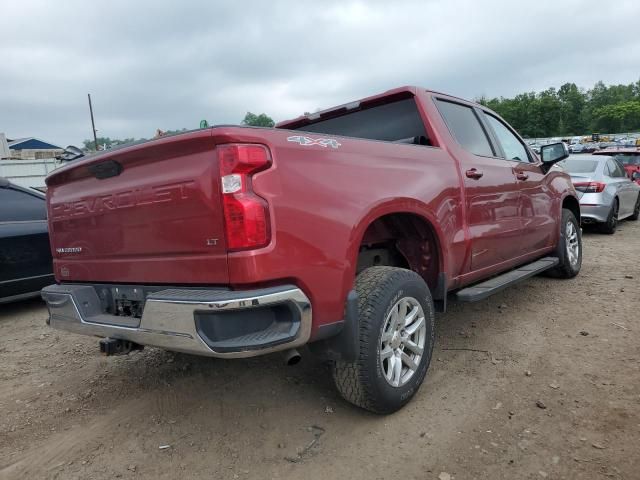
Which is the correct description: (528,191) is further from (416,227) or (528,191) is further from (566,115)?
(566,115)

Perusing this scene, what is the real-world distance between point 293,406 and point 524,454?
132 centimetres

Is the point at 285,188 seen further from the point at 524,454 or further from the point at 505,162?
the point at 505,162

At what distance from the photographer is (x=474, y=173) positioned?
11.5 ft

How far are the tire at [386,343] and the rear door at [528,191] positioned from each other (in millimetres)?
1944

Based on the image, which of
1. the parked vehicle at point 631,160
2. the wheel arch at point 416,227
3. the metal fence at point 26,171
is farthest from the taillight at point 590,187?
the metal fence at point 26,171

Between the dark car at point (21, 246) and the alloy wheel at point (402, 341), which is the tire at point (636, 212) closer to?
the alloy wheel at point (402, 341)

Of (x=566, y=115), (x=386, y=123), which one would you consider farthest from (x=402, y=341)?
(x=566, y=115)

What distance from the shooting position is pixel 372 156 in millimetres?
2639

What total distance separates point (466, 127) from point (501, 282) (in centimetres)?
131

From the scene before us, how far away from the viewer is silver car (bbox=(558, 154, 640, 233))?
27.4 feet

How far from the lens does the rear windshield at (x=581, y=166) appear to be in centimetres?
879

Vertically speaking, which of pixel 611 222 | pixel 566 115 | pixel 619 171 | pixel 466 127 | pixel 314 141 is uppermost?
pixel 566 115

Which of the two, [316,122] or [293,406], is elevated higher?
[316,122]

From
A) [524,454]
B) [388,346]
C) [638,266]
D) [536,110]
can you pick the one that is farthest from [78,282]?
[536,110]
